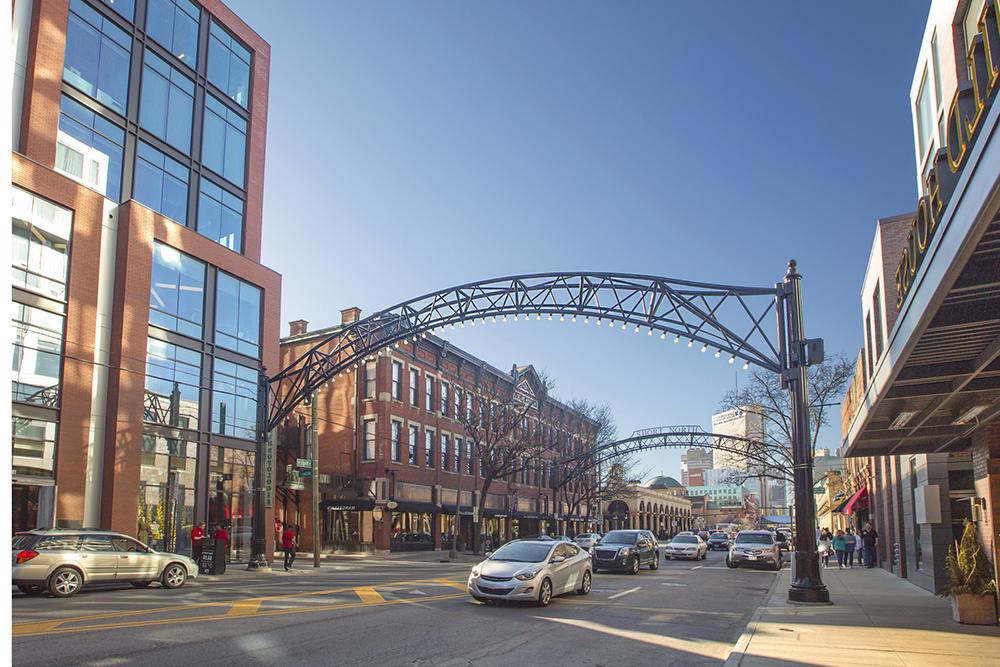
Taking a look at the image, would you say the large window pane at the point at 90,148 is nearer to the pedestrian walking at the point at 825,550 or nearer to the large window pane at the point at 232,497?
the large window pane at the point at 232,497

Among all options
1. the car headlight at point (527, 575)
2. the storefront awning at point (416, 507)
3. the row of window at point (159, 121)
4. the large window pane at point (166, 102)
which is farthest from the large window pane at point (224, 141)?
the car headlight at point (527, 575)

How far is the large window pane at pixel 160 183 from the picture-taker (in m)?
29.6

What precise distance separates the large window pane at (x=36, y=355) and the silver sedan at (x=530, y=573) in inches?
592

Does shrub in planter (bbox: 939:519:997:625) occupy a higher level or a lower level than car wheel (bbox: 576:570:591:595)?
higher

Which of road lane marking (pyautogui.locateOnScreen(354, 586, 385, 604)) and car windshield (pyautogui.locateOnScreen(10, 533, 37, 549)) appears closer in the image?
road lane marking (pyautogui.locateOnScreen(354, 586, 385, 604))

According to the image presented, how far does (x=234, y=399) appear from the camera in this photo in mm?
32812

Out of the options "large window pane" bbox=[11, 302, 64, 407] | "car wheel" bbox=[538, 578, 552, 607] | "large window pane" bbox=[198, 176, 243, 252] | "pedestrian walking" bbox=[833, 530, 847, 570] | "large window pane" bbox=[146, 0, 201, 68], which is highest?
"large window pane" bbox=[146, 0, 201, 68]

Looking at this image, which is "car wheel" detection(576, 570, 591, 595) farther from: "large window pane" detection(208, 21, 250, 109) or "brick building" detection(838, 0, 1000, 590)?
"large window pane" detection(208, 21, 250, 109)

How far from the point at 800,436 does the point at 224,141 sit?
2675cm

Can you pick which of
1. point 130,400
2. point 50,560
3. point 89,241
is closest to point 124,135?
point 89,241

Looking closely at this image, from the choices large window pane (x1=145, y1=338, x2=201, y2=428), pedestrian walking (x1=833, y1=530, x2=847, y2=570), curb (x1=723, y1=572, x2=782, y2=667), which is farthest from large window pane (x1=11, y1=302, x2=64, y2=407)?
pedestrian walking (x1=833, y1=530, x2=847, y2=570)

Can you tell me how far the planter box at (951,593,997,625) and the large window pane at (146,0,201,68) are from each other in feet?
102

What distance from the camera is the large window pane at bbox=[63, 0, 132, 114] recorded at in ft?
88.8

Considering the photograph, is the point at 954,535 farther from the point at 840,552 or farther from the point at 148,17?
the point at 148,17
